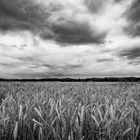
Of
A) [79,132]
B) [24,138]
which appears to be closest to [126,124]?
[79,132]

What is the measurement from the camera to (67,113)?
5.01ft

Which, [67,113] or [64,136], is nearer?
[64,136]

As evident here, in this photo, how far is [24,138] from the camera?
4.24 ft

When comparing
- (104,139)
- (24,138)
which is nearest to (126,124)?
(104,139)

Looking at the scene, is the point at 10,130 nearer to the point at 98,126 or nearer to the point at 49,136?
the point at 49,136

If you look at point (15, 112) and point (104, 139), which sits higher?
point (15, 112)

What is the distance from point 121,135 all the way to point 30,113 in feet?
3.11

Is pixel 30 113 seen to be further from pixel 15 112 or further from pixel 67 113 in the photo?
pixel 67 113

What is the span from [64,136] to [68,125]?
158 millimetres

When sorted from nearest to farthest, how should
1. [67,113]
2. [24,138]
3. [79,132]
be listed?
[79,132] → [24,138] → [67,113]

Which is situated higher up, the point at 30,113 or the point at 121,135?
the point at 30,113

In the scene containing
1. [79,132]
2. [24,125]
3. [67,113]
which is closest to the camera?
[79,132]

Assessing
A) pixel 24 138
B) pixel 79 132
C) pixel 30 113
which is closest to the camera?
pixel 79 132

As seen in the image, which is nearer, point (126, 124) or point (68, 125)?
point (68, 125)
